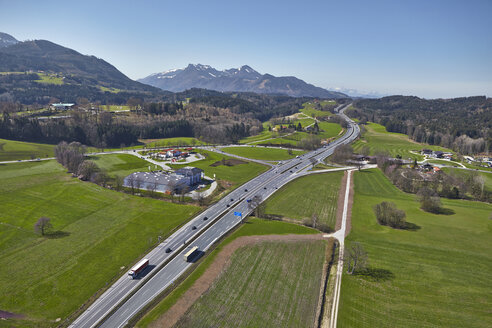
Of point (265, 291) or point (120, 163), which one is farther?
point (120, 163)

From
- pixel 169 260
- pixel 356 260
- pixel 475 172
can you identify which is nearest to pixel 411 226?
pixel 356 260

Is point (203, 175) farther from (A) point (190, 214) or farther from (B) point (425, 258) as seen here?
(B) point (425, 258)

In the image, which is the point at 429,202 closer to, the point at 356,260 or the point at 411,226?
the point at 411,226

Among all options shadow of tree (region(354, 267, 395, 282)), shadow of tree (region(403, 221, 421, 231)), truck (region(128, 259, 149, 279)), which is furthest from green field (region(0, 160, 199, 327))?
shadow of tree (region(403, 221, 421, 231))

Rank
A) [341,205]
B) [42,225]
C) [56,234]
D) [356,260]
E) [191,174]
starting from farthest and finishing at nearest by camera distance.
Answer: [191,174] < [341,205] < [56,234] < [42,225] < [356,260]

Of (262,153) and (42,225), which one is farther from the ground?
(262,153)

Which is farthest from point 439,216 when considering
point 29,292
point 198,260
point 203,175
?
point 29,292
